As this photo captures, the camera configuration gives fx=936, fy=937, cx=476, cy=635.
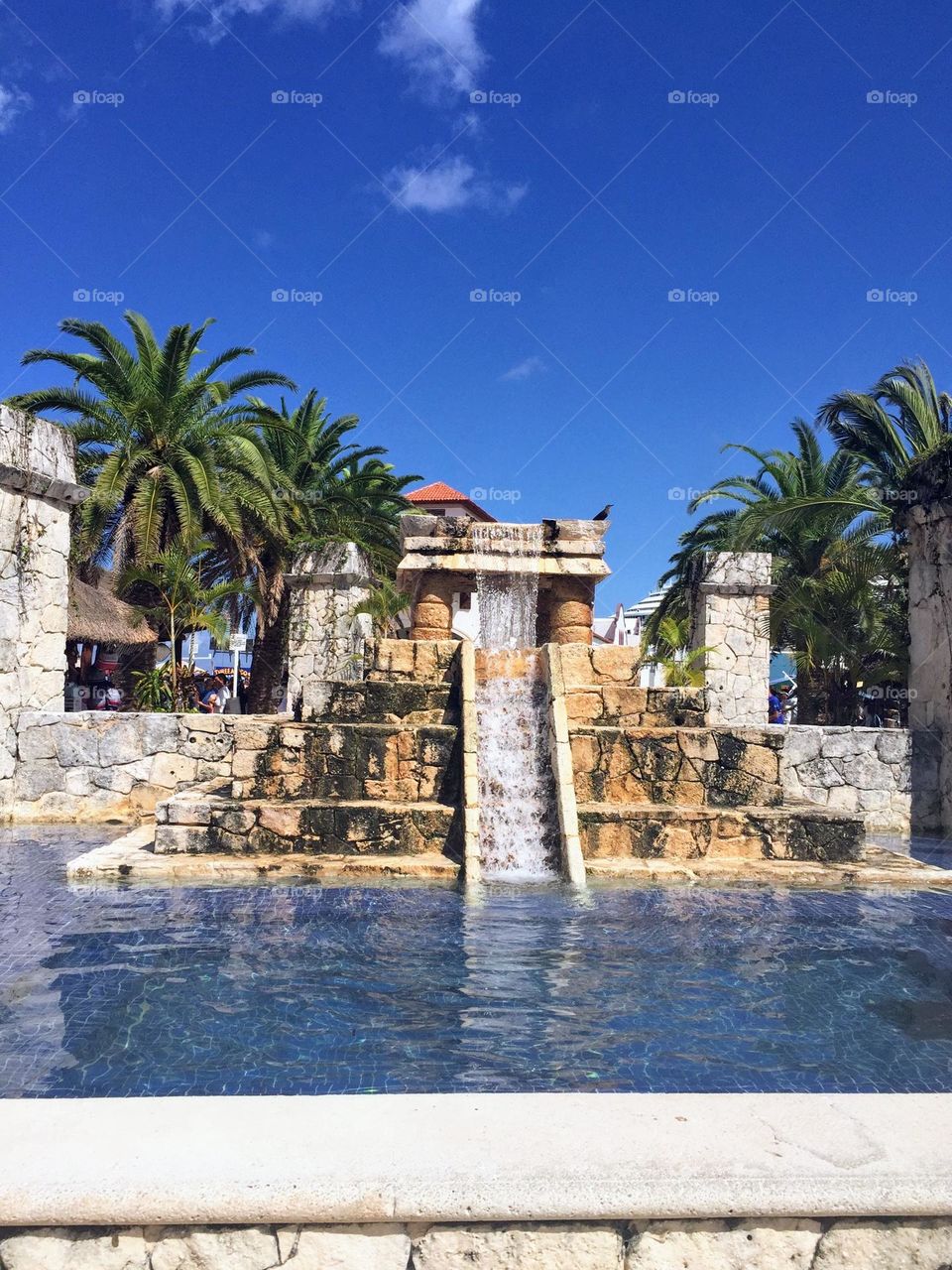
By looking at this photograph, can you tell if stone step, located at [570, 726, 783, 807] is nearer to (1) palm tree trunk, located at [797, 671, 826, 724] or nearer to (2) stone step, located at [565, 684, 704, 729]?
(2) stone step, located at [565, 684, 704, 729]

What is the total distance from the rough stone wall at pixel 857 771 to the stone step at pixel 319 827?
5171 millimetres

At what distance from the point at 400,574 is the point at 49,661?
13.6 ft

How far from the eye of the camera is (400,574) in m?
11.7

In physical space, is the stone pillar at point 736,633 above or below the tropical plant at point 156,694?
above

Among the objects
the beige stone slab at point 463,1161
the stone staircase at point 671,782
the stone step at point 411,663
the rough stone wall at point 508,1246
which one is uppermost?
the stone step at point 411,663

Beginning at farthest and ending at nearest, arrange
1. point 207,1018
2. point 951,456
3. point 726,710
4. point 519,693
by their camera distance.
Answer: point 726,710 → point 951,456 → point 519,693 → point 207,1018

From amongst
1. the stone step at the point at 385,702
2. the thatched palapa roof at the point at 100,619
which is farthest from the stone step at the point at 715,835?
the thatched palapa roof at the point at 100,619

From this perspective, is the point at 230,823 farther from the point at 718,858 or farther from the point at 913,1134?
the point at 913,1134

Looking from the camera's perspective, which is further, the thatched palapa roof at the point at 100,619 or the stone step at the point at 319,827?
the thatched palapa roof at the point at 100,619

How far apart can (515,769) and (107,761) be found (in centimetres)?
496

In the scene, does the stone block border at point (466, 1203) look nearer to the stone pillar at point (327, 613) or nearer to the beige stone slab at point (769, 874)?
the beige stone slab at point (769, 874)

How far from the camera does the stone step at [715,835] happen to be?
761 cm

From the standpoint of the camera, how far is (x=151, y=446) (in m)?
16.8

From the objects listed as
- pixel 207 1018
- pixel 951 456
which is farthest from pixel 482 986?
pixel 951 456
